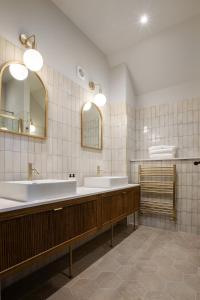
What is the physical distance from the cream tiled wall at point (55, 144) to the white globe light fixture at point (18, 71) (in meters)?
0.08

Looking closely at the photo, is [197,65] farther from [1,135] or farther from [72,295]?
[72,295]

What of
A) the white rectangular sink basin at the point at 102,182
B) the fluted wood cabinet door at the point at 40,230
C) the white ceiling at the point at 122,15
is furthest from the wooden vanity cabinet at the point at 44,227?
the white ceiling at the point at 122,15

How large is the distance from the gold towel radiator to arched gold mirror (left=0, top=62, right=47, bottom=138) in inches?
73.1

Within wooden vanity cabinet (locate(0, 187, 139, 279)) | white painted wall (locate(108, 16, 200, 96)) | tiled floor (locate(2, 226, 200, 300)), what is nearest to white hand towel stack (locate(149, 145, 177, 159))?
white painted wall (locate(108, 16, 200, 96))

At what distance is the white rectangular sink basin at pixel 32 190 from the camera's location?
4.61ft

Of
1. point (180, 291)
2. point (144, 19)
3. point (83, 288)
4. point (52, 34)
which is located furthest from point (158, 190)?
point (52, 34)

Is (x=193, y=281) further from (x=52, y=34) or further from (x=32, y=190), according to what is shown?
(x=52, y=34)

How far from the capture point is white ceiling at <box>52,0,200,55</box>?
2.36m

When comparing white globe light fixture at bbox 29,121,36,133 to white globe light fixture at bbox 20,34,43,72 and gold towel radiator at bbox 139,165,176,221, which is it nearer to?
white globe light fixture at bbox 20,34,43,72

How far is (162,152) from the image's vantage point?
125 inches

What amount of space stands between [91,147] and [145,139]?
1244 mm

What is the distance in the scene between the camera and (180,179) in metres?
2.94

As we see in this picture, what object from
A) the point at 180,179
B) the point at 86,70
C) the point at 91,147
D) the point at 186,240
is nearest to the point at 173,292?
the point at 186,240

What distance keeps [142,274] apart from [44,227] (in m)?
1.07
